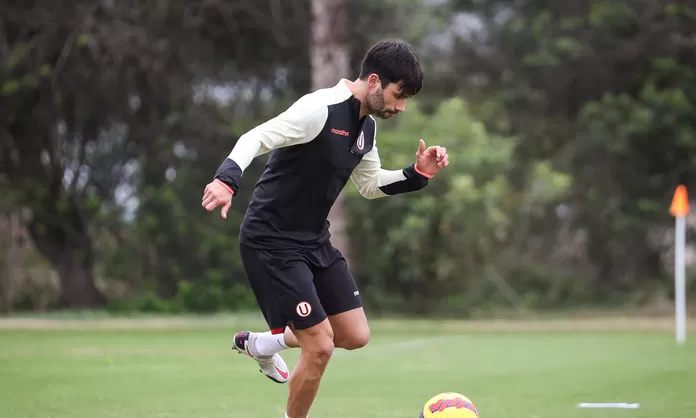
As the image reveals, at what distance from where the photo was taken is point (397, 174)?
658 cm

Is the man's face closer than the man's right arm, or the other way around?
the man's right arm

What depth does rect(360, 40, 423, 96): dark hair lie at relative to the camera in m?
5.79

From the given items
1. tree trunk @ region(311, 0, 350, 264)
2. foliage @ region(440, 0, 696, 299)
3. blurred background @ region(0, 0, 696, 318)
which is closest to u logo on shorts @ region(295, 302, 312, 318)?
tree trunk @ region(311, 0, 350, 264)

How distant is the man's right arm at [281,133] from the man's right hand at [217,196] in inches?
4.5

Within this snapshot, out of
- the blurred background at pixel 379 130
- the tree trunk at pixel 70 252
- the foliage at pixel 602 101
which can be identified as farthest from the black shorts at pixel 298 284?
the tree trunk at pixel 70 252

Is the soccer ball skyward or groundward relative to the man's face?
groundward

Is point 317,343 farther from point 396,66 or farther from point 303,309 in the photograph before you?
point 396,66

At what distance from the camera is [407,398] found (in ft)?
27.5

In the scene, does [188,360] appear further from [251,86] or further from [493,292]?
[251,86]

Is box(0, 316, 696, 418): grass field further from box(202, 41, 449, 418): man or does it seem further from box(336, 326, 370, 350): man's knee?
box(202, 41, 449, 418): man

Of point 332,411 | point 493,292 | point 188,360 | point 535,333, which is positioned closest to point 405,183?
point 332,411

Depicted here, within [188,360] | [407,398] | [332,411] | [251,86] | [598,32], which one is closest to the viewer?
[332,411]

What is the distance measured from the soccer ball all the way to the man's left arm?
4.31 feet

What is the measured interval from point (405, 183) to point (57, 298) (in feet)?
58.3
